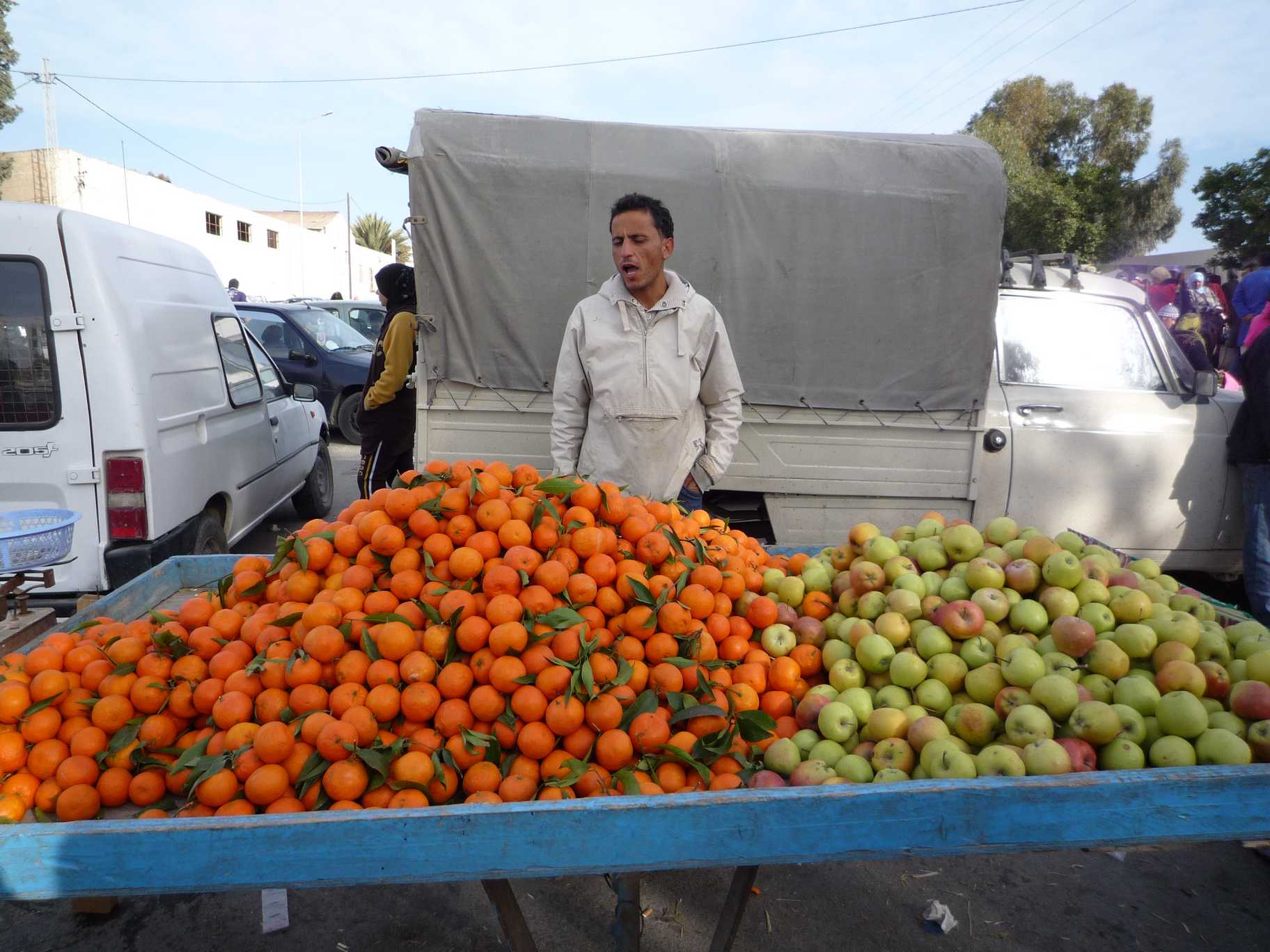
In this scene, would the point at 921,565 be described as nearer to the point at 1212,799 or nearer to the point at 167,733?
the point at 1212,799

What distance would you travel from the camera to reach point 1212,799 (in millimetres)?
1700

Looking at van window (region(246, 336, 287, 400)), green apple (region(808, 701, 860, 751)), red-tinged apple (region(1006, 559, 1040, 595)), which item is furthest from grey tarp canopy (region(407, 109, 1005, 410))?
green apple (region(808, 701, 860, 751))

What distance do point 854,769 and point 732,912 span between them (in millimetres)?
572

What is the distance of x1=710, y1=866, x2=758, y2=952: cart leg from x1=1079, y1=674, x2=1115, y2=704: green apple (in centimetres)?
105

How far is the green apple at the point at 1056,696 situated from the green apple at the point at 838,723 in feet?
1.58

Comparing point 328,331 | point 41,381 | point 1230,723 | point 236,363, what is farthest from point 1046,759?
point 328,331

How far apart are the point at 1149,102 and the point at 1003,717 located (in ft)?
104

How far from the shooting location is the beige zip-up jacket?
3.24m

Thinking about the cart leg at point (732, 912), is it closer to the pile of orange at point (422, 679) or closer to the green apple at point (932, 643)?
the pile of orange at point (422, 679)

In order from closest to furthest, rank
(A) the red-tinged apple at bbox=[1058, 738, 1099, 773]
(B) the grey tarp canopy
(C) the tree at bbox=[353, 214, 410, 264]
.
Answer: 1. (A) the red-tinged apple at bbox=[1058, 738, 1099, 773]
2. (B) the grey tarp canopy
3. (C) the tree at bbox=[353, 214, 410, 264]

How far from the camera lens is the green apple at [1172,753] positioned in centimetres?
188

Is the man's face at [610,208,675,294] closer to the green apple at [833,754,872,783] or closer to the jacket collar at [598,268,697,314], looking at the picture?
the jacket collar at [598,268,697,314]

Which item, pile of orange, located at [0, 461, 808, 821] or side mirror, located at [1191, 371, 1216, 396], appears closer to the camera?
pile of orange, located at [0, 461, 808, 821]

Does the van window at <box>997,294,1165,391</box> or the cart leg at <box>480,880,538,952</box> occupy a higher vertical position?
the van window at <box>997,294,1165,391</box>
